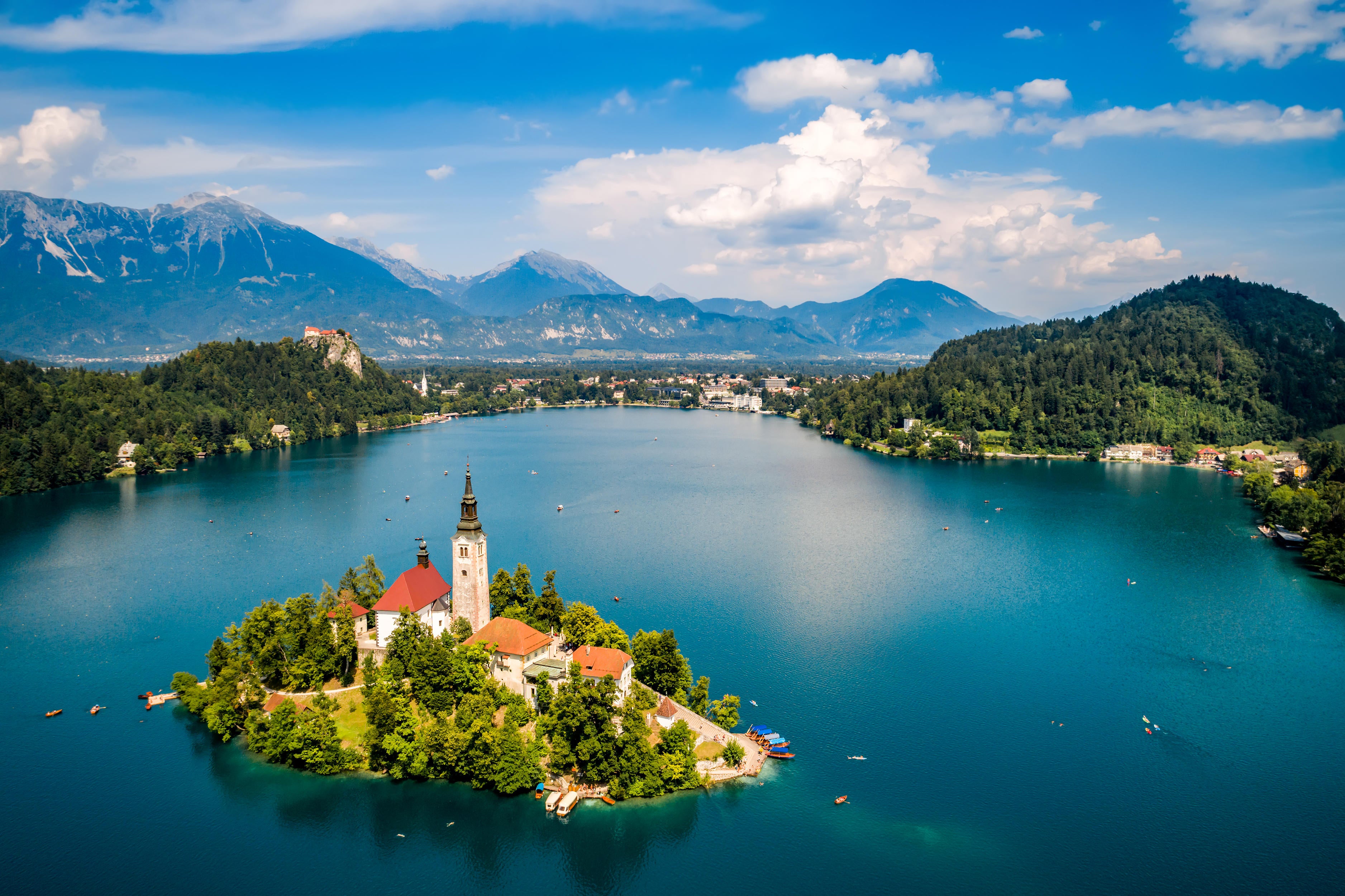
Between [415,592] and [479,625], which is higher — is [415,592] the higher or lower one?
the higher one

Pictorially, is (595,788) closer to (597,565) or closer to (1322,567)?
(597,565)

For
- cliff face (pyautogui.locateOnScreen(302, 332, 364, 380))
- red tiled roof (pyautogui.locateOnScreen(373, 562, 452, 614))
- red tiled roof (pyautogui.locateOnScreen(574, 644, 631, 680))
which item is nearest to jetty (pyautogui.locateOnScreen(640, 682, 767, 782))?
red tiled roof (pyautogui.locateOnScreen(574, 644, 631, 680))

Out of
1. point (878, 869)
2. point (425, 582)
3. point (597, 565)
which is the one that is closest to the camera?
point (878, 869)

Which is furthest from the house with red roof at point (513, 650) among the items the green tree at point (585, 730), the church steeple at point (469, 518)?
the church steeple at point (469, 518)

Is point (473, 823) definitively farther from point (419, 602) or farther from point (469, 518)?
point (469, 518)

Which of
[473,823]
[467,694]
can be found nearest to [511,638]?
[467,694]

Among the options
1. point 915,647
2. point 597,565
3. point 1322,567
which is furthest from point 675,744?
point 1322,567
